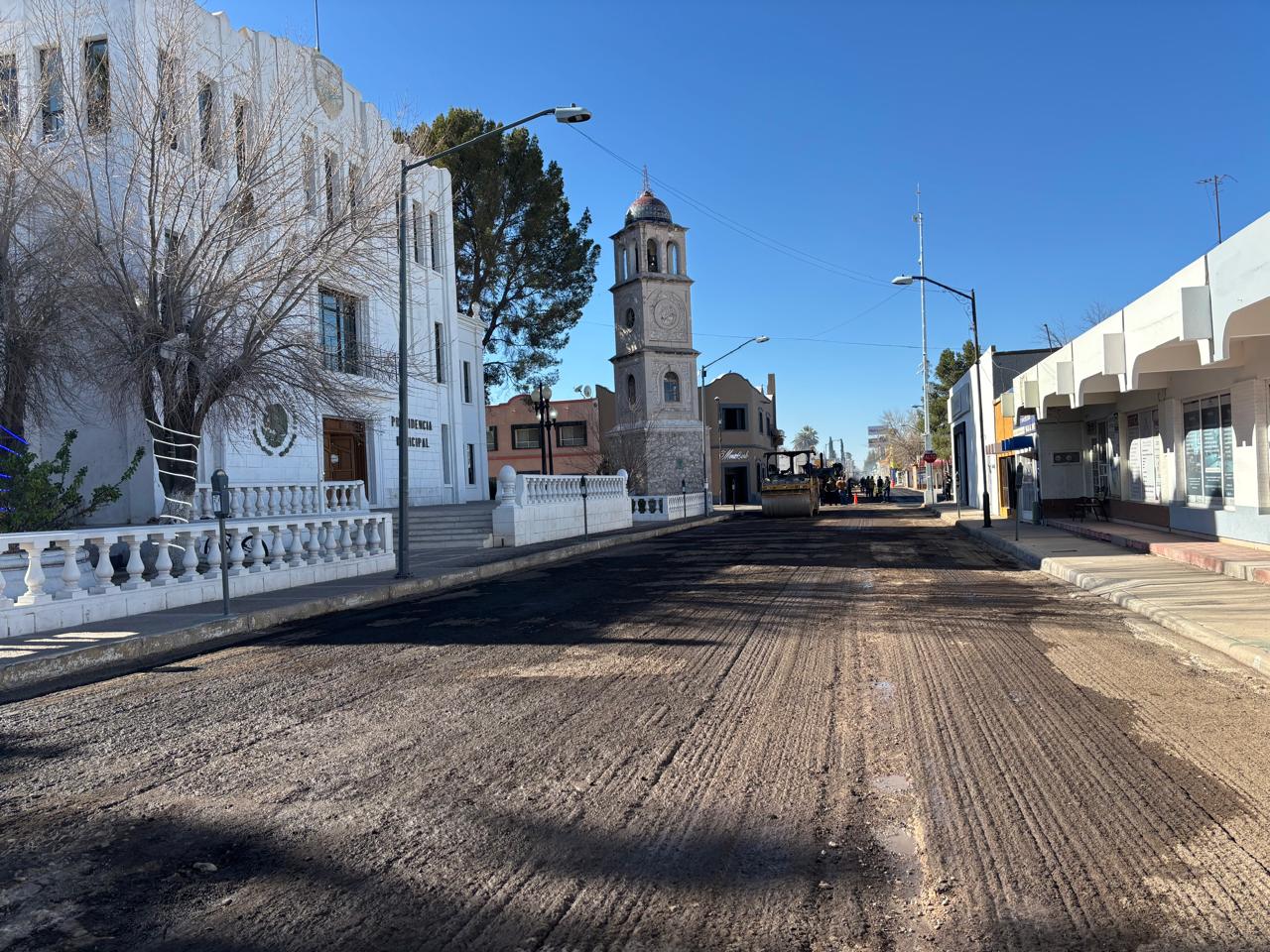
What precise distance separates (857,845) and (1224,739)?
2.86m

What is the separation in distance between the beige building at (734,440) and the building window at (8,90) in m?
46.3

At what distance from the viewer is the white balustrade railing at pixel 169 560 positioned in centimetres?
939

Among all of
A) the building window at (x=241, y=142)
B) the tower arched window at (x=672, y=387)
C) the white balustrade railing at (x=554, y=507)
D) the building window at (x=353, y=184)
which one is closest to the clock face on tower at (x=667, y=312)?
the tower arched window at (x=672, y=387)

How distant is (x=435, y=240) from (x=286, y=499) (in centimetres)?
1407

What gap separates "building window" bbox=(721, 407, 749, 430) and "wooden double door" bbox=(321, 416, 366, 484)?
3671 cm

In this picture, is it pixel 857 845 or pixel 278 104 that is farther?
pixel 278 104

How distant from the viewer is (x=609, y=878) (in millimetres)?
3373

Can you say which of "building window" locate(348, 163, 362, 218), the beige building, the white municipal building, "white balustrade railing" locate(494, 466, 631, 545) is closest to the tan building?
the beige building

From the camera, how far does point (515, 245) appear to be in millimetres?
39906

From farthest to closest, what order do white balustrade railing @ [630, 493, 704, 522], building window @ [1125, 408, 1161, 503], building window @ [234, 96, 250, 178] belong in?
white balustrade railing @ [630, 493, 704, 522] < building window @ [1125, 408, 1161, 503] < building window @ [234, 96, 250, 178]

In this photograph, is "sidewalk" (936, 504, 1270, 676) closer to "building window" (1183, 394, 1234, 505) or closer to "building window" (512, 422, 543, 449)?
"building window" (1183, 394, 1234, 505)

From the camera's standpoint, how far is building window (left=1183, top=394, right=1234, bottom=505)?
15156 mm

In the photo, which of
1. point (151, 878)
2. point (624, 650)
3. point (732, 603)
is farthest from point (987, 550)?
point (151, 878)

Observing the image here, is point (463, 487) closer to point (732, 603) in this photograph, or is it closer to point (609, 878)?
point (732, 603)
